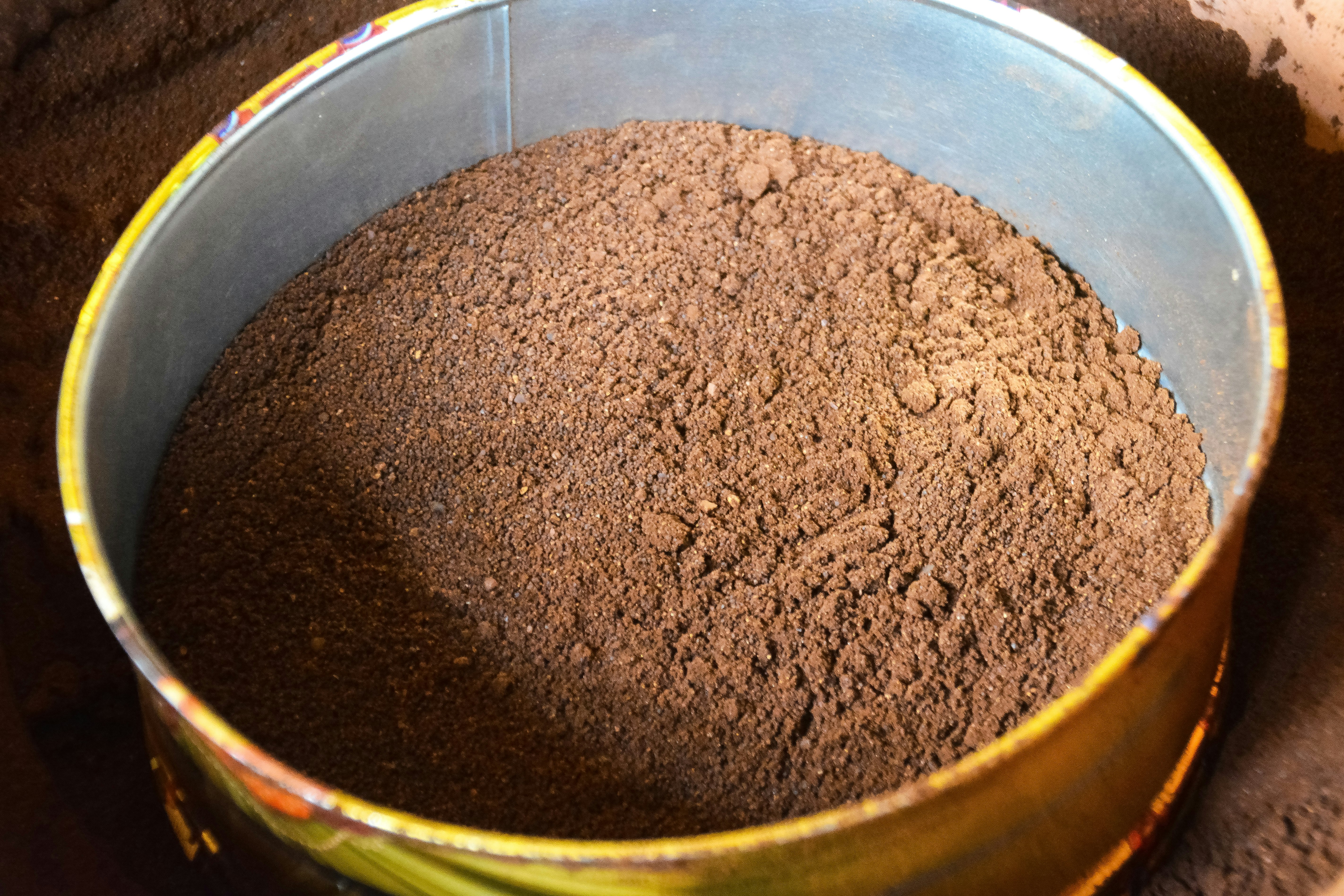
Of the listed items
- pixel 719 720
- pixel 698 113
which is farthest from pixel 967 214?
pixel 719 720

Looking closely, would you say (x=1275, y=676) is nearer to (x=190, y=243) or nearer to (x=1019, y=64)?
(x=1019, y=64)

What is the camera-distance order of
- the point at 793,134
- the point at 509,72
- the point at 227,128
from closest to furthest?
the point at 227,128 → the point at 509,72 → the point at 793,134

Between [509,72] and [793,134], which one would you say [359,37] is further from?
[793,134]

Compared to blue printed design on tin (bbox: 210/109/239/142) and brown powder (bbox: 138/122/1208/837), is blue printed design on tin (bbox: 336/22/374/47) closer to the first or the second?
blue printed design on tin (bbox: 210/109/239/142)

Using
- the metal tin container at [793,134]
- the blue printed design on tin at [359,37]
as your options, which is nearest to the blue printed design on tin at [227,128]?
the metal tin container at [793,134]

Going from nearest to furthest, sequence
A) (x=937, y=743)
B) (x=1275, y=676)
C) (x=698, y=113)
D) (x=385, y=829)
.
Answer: (x=385, y=829), (x=937, y=743), (x=1275, y=676), (x=698, y=113)

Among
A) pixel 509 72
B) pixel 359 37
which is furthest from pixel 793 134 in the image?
pixel 359 37
